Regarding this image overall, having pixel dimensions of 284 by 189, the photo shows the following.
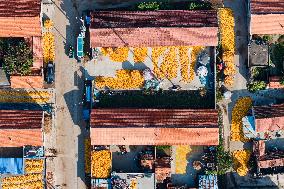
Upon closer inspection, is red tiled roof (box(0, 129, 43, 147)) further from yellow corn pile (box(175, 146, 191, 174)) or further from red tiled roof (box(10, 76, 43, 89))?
yellow corn pile (box(175, 146, 191, 174))

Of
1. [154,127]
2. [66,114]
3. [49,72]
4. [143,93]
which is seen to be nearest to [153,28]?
[143,93]

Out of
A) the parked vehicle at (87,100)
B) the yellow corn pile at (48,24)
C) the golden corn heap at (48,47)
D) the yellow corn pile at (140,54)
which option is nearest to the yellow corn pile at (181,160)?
Answer: the parked vehicle at (87,100)

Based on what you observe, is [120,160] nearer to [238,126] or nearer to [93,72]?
[93,72]

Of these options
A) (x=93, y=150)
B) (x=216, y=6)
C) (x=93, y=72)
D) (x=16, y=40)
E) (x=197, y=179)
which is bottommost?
(x=197, y=179)

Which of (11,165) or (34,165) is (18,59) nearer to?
(11,165)

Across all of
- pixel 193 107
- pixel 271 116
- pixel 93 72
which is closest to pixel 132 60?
pixel 93 72

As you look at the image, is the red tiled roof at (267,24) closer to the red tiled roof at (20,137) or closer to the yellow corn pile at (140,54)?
the yellow corn pile at (140,54)
